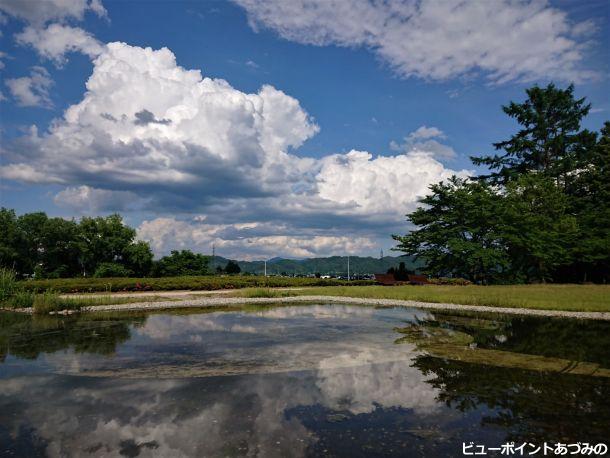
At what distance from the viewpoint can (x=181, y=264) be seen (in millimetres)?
47500

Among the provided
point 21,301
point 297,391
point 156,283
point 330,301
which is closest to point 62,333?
point 21,301

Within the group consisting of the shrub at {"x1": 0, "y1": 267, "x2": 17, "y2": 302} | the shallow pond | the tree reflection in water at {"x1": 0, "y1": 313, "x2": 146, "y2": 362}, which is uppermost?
the shrub at {"x1": 0, "y1": 267, "x2": 17, "y2": 302}

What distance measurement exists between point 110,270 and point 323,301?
2412cm

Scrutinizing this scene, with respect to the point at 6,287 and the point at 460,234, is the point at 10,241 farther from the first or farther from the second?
the point at 460,234

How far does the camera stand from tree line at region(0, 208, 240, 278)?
42.7 meters

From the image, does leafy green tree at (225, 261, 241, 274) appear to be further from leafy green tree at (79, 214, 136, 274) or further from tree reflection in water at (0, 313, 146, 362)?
tree reflection in water at (0, 313, 146, 362)

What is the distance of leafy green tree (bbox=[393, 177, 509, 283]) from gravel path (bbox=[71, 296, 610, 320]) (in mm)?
14857

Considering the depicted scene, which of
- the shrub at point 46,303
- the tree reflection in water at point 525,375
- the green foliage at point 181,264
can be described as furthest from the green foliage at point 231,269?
the tree reflection in water at point 525,375

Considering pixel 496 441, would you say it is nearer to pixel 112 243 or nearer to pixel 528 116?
pixel 112 243

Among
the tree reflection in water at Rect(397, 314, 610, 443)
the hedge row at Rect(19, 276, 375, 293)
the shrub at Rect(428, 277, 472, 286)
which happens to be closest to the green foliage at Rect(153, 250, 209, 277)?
the hedge row at Rect(19, 276, 375, 293)

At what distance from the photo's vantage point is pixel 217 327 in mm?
15727

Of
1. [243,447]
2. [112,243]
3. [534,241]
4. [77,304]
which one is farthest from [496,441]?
[112,243]

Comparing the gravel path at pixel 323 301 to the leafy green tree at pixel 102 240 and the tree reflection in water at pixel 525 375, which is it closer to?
the tree reflection in water at pixel 525 375

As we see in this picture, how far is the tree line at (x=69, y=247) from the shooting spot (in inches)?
1679
